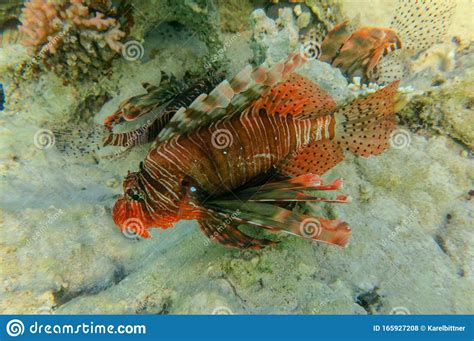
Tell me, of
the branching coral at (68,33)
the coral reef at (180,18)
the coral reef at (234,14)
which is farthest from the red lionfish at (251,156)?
the coral reef at (234,14)

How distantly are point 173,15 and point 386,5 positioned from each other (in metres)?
3.52

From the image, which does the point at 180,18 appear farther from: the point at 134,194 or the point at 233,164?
the point at 134,194

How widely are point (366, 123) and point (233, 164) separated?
1.52 m

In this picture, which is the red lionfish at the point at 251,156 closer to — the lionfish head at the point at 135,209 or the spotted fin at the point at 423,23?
the lionfish head at the point at 135,209

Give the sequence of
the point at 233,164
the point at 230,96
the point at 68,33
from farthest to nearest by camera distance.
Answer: the point at 68,33, the point at 233,164, the point at 230,96

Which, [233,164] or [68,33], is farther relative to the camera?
[68,33]

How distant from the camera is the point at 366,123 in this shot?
3.45m

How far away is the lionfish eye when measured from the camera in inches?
108

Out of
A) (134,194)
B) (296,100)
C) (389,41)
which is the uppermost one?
(389,41)

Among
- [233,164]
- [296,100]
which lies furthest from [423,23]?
[233,164]

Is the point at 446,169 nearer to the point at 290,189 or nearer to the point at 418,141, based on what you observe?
the point at 418,141

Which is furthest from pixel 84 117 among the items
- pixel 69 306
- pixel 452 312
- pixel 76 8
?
pixel 452 312

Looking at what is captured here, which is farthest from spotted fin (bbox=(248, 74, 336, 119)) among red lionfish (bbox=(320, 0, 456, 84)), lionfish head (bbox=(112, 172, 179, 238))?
red lionfish (bbox=(320, 0, 456, 84))

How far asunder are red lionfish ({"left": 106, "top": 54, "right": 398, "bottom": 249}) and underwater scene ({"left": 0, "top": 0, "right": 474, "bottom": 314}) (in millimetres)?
14
